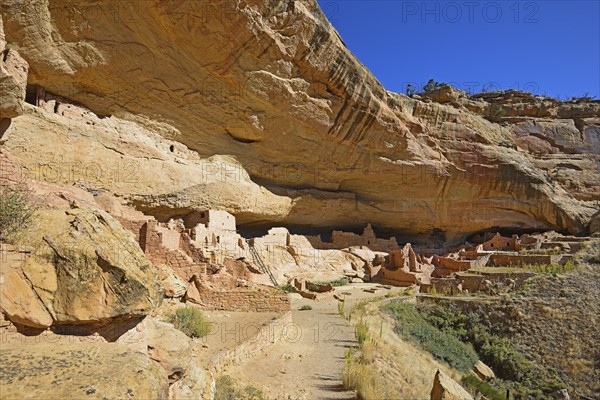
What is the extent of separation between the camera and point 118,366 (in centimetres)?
364

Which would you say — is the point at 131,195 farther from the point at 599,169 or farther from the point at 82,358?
the point at 599,169

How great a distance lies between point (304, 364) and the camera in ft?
26.2

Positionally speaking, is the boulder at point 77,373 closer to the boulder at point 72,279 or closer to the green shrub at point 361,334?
the boulder at point 72,279

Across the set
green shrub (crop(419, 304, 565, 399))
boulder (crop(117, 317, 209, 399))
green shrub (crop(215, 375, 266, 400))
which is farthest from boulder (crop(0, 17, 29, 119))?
green shrub (crop(419, 304, 565, 399))

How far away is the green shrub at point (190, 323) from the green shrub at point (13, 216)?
11.7ft

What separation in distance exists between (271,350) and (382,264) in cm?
1352

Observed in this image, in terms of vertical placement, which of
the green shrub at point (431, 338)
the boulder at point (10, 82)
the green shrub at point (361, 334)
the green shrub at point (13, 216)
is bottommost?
the green shrub at point (431, 338)

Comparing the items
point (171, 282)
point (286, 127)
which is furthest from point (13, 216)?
point (286, 127)

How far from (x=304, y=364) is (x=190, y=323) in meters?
2.35

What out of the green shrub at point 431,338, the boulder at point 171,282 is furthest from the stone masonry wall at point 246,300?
the green shrub at point 431,338

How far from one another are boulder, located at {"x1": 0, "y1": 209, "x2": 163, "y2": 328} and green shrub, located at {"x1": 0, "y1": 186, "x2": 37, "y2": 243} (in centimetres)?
12

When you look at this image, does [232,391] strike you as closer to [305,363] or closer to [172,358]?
[172,358]

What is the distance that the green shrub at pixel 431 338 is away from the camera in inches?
456

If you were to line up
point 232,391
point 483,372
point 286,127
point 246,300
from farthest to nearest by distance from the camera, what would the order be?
1. point 286,127
2. point 483,372
3. point 246,300
4. point 232,391
